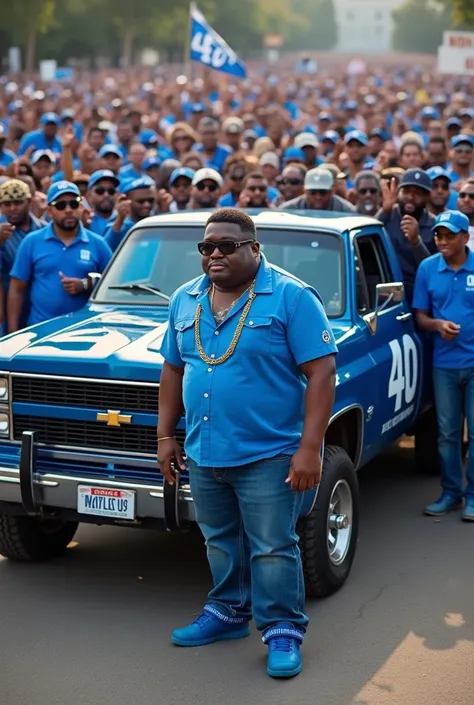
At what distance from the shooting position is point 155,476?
5715 millimetres

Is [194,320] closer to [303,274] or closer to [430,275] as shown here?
[303,274]

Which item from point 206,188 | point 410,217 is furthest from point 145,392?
point 206,188

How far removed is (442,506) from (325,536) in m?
1.75

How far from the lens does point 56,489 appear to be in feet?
19.0

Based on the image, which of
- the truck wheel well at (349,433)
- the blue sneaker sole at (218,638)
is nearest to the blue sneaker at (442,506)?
the truck wheel well at (349,433)

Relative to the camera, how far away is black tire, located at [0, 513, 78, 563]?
6383 millimetres

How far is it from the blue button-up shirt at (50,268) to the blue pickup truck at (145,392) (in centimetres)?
61

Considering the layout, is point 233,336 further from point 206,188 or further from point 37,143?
Result: point 37,143

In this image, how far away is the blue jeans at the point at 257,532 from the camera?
16.2ft

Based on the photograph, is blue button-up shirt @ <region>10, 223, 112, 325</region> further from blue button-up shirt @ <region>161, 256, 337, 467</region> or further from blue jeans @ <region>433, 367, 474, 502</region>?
blue button-up shirt @ <region>161, 256, 337, 467</region>

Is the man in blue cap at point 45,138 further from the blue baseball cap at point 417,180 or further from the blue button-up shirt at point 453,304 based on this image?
the blue button-up shirt at point 453,304

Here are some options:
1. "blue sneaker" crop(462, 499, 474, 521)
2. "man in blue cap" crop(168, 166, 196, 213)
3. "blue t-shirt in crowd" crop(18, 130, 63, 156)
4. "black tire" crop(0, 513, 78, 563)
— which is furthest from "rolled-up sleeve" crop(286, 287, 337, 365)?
"blue t-shirt in crowd" crop(18, 130, 63, 156)

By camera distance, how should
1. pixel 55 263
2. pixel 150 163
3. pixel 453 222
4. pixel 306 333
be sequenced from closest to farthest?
pixel 306 333, pixel 453 222, pixel 55 263, pixel 150 163

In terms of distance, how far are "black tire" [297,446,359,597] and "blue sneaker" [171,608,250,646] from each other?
54 centimetres
